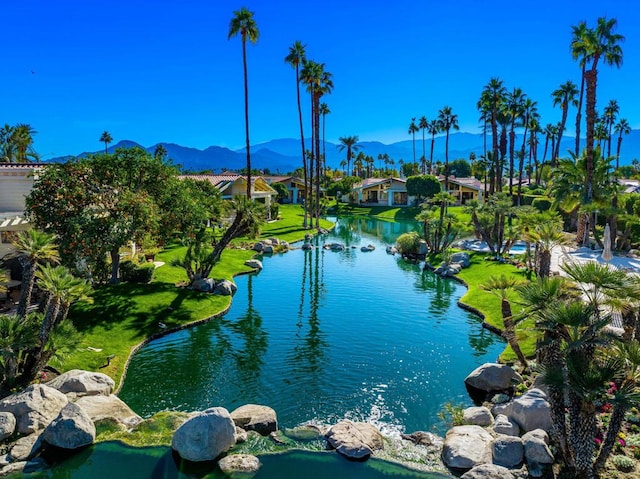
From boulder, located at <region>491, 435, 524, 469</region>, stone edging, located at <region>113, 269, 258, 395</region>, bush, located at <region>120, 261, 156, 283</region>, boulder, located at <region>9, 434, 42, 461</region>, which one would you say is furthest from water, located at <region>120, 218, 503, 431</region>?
A: bush, located at <region>120, 261, 156, 283</region>

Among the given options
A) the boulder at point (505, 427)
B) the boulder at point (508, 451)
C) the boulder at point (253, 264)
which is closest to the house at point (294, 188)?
the boulder at point (253, 264)

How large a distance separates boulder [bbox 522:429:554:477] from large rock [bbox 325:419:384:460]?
3.84 metres

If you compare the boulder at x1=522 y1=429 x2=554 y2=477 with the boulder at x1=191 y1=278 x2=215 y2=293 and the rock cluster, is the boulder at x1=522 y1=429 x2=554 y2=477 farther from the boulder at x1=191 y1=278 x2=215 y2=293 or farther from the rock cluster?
the boulder at x1=191 y1=278 x2=215 y2=293

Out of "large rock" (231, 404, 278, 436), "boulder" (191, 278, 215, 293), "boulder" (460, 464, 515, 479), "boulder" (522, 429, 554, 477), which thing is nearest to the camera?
"boulder" (460, 464, 515, 479)

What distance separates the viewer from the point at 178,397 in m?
16.7

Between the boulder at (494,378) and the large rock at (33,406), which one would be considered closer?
the large rock at (33,406)

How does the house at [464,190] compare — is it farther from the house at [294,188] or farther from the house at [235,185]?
the house at [235,185]

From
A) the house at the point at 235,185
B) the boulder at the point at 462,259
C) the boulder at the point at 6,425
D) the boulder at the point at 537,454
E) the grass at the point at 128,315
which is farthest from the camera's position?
the house at the point at 235,185

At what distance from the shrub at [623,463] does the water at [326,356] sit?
506cm

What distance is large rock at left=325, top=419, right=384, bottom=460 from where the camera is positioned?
12945 millimetres

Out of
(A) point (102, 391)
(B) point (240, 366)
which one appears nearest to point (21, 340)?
(A) point (102, 391)

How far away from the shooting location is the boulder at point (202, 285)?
2891 cm

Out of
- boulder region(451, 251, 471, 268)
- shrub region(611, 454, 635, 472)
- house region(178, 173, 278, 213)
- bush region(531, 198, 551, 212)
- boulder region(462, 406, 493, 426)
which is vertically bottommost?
boulder region(462, 406, 493, 426)

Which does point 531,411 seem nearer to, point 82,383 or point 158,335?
point 82,383
